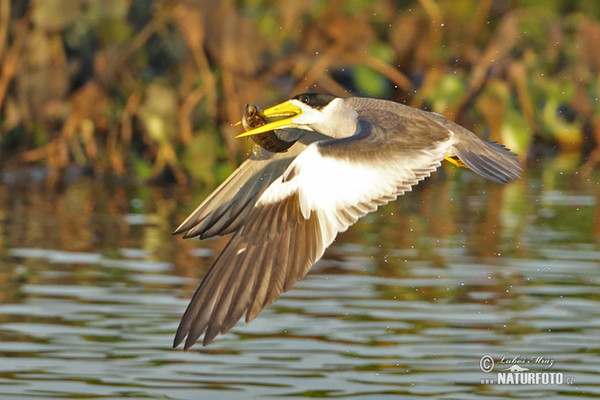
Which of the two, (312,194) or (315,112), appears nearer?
(312,194)

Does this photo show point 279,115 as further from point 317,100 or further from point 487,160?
point 487,160

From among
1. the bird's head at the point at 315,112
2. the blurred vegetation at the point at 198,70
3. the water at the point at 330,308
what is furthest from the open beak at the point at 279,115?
the blurred vegetation at the point at 198,70

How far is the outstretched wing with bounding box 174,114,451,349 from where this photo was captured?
6448 millimetres

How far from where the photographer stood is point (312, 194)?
6.70 m

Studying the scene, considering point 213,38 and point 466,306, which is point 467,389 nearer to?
point 466,306

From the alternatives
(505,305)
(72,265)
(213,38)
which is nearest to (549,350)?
(505,305)

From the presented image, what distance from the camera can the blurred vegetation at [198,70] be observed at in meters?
16.6

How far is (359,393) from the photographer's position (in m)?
7.40

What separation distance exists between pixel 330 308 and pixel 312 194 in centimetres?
303

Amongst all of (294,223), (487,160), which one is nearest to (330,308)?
(487,160)

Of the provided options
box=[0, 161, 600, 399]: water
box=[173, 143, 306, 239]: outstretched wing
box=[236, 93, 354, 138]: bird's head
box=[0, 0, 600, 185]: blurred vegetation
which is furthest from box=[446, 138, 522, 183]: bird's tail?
box=[0, 0, 600, 185]: blurred vegetation

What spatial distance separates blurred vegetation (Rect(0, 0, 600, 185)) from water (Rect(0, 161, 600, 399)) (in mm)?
2082

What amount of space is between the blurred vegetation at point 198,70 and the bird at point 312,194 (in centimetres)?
880

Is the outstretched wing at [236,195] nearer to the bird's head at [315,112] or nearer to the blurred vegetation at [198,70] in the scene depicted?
the bird's head at [315,112]
